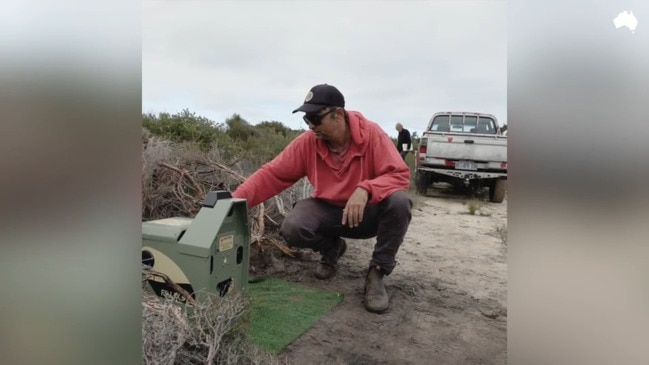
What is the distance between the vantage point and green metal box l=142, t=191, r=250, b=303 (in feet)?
5.85

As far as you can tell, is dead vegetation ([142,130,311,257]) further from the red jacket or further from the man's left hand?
the man's left hand

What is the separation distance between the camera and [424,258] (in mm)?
3643

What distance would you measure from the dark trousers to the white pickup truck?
199 inches

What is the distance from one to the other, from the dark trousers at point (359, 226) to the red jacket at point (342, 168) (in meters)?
0.09

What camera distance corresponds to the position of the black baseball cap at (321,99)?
2354mm

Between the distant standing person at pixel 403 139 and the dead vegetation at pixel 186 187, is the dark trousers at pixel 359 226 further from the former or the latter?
the distant standing person at pixel 403 139

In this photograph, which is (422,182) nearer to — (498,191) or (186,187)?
(498,191)

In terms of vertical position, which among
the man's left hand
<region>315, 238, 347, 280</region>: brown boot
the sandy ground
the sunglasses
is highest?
the sunglasses

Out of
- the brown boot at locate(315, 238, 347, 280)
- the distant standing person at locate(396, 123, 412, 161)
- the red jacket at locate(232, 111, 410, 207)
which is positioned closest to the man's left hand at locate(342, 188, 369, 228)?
the red jacket at locate(232, 111, 410, 207)

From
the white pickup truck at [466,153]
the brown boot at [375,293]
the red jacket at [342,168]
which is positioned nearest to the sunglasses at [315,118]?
the red jacket at [342,168]

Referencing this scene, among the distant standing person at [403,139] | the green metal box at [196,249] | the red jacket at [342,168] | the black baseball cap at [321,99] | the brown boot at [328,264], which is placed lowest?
the brown boot at [328,264]

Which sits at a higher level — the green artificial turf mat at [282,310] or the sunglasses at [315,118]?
the sunglasses at [315,118]
